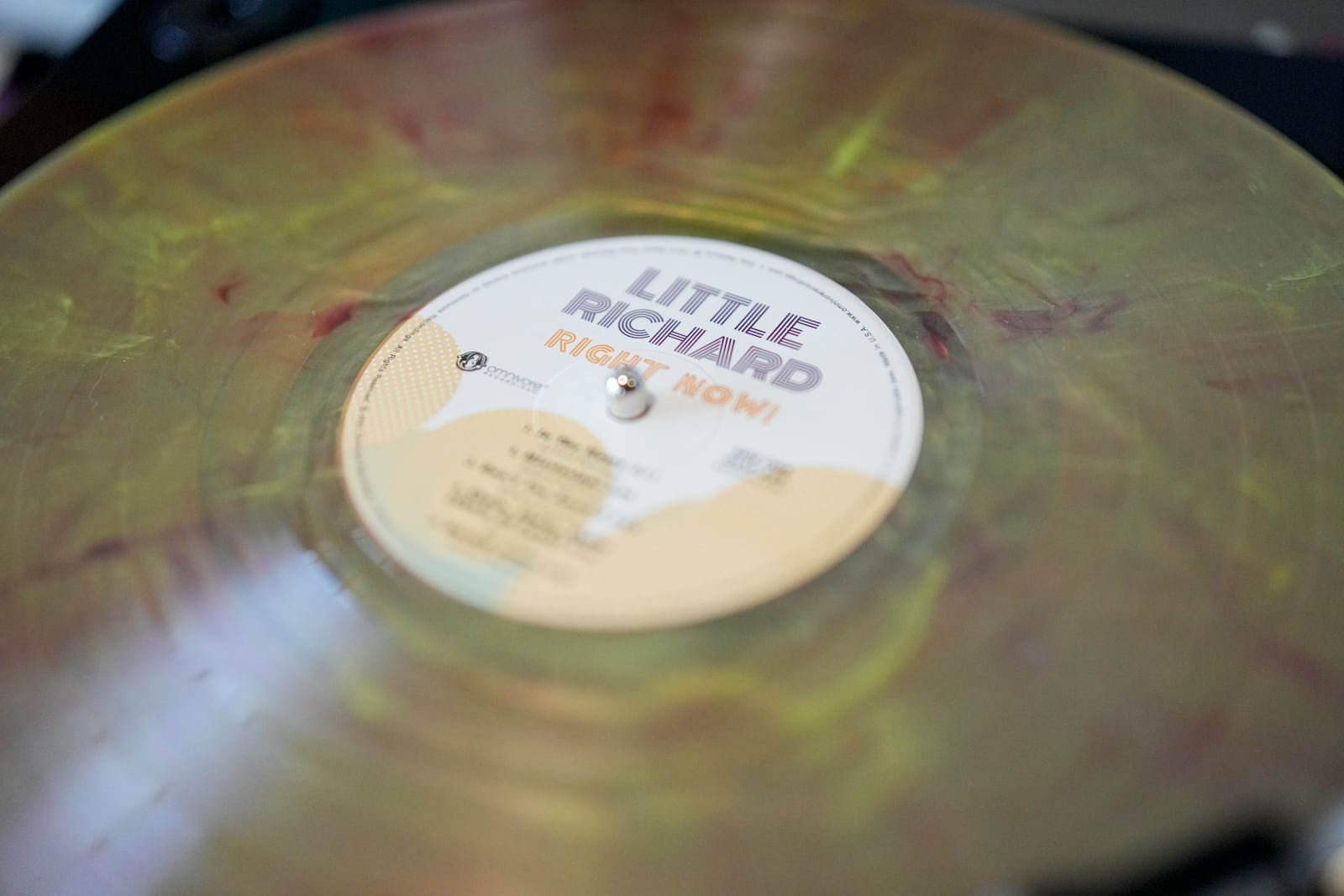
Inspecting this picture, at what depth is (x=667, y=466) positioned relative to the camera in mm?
585

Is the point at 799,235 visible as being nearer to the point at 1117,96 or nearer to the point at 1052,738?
the point at 1117,96

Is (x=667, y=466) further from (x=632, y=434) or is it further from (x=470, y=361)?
(x=470, y=361)

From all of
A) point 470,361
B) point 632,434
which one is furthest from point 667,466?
point 470,361

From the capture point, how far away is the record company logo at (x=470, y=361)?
643mm

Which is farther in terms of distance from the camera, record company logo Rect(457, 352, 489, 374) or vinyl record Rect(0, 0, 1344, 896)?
record company logo Rect(457, 352, 489, 374)

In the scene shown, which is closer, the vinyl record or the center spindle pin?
the vinyl record

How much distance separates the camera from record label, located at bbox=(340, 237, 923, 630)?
1.78ft

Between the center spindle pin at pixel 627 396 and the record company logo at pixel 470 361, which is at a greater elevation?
the record company logo at pixel 470 361

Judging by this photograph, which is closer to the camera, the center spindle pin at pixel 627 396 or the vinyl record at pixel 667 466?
the vinyl record at pixel 667 466

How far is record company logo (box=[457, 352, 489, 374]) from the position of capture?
0.64 m

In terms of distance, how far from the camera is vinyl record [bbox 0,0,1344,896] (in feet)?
1.51

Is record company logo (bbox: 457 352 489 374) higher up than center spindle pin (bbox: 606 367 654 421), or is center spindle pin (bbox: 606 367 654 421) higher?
record company logo (bbox: 457 352 489 374)

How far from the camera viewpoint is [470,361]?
65cm

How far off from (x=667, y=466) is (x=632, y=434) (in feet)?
0.10
